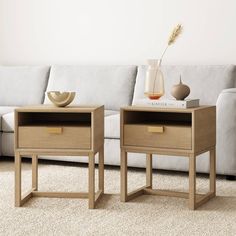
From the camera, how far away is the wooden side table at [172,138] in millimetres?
2832

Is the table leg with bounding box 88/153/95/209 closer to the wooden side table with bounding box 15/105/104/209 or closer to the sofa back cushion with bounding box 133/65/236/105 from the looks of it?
the wooden side table with bounding box 15/105/104/209

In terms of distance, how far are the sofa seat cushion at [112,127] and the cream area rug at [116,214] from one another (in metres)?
0.41

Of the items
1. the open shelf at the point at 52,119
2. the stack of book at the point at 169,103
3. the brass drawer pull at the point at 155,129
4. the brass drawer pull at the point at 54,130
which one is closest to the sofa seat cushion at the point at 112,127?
the open shelf at the point at 52,119

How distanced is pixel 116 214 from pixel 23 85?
2259 millimetres

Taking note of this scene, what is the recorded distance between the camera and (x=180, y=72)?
411 cm

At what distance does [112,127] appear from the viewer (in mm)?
3779

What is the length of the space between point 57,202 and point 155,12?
82.9 inches

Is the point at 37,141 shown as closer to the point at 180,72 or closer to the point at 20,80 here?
the point at 180,72

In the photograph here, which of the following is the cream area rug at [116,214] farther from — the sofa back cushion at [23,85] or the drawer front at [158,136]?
the sofa back cushion at [23,85]

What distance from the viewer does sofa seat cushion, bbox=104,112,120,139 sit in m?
3.76

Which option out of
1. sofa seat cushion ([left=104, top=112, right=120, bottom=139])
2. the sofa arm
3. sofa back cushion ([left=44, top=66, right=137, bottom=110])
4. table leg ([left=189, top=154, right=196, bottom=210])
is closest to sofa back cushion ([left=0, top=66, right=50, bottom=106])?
sofa back cushion ([left=44, top=66, right=137, bottom=110])

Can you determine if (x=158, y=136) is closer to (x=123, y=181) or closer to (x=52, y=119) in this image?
(x=123, y=181)

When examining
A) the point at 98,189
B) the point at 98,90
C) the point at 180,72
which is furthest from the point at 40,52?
the point at 98,189

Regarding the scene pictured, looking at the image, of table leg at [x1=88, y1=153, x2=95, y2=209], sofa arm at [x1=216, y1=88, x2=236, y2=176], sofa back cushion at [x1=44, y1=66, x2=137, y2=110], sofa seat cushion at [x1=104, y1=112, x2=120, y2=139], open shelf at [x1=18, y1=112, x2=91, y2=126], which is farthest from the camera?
sofa back cushion at [x1=44, y1=66, x2=137, y2=110]
